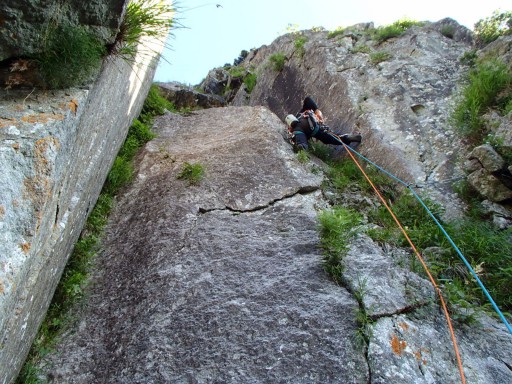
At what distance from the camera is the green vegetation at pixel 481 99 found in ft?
21.7

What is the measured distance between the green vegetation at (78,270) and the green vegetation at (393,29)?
6712 millimetres

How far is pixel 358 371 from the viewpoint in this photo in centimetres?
333

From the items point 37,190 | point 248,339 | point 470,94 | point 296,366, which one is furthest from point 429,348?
point 470,94

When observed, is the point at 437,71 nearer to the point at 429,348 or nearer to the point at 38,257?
the point at 429,348

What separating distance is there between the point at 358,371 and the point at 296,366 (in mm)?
501

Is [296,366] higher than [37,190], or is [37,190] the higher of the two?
[37,190]

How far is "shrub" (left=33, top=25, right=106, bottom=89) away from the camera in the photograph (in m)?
3.62

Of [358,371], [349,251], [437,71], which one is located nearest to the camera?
[358,371]

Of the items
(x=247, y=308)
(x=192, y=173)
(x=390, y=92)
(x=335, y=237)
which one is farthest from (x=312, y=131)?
(x=247, y=308)

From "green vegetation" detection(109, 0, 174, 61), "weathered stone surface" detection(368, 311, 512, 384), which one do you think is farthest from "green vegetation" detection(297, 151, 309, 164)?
"weathered stone surface" detection(368, 311, 512, 384)

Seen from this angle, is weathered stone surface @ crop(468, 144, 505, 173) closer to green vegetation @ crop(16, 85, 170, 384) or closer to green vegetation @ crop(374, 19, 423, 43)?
green vegetation @ crop(16, 85, 170, 384)

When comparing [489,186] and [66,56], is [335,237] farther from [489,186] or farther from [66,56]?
[66,56]

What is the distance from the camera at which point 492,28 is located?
8.81 metres

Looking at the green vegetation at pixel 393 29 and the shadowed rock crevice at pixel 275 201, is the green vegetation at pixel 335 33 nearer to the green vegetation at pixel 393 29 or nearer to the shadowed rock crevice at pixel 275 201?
the green vegetation at pixel 393 29
